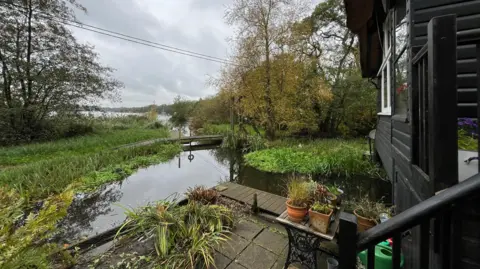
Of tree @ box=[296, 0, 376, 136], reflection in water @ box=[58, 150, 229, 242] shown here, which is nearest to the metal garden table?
reflection in water @ box=[58, 150, 229, 242]

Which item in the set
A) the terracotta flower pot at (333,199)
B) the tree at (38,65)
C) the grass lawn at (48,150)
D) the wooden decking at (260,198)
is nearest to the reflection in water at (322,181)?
the wooden decking at (260,198)

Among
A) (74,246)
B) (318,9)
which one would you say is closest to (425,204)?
(74,246)

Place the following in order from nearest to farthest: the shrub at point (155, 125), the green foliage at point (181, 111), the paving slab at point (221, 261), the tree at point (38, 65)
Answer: the paving slab at point (221, 261)
the tree at point (38, 65)
the shrub at point (155, 125)
the green foliage at point (181, 111)

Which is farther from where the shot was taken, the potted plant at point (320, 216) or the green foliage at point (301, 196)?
the green foliage at point (301, 196)

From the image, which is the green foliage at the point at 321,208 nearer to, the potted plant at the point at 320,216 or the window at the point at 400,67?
the potted plant at the point at 320,216

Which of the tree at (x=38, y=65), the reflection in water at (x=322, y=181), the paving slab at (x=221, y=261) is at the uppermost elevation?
the tree at (x=38, y=65)

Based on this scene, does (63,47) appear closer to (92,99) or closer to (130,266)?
(92,99)

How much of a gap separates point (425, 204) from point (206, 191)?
2725mm

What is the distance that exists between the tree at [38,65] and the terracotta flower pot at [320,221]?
10.7 meters

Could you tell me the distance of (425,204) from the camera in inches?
28.8

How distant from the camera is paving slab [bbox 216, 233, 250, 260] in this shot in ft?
6.99

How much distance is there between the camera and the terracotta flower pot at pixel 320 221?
170 centimetres

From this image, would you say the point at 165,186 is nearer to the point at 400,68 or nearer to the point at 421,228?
the point at 421,228

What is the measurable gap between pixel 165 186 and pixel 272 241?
3.26 metres
